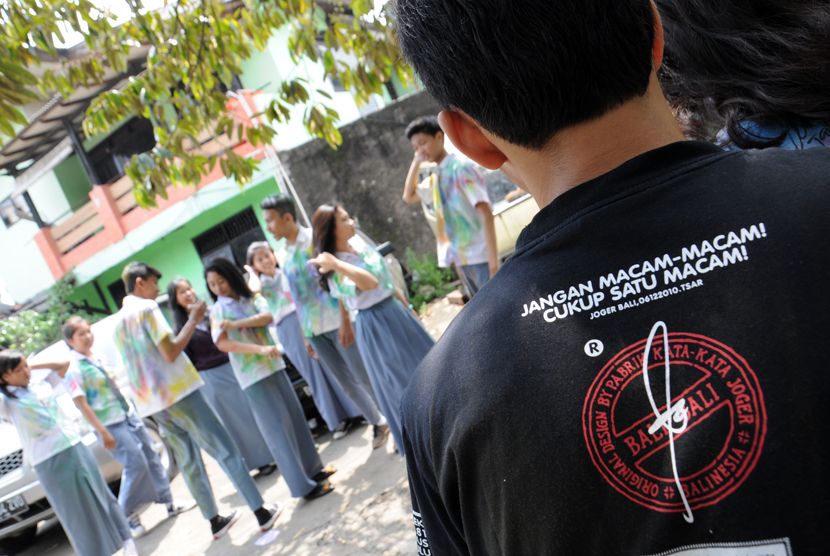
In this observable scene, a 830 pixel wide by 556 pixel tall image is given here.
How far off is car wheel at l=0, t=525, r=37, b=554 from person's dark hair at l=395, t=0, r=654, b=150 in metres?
6.60

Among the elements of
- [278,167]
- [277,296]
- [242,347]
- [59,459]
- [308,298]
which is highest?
[278,167]

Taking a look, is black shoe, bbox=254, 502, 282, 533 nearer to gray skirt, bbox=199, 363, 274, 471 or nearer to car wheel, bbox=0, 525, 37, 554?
gray skirt, bbox=199, 363, 274, 471

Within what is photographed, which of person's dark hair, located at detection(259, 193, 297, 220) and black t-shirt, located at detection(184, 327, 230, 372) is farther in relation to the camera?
black t-shirt, located at detection(184, 327, 230, 372)

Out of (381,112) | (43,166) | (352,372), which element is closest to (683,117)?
(352,372)

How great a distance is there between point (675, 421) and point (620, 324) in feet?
0.41

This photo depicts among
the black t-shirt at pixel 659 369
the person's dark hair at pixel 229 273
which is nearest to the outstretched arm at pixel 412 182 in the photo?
the person's dark hair at pixel 229 273

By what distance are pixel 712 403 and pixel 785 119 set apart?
81cm

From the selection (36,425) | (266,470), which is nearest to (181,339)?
(36,425)

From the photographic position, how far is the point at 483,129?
0.86 metres

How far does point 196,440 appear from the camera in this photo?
4484 millimetres

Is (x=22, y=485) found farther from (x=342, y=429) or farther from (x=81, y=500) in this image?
(x=342, y=429)

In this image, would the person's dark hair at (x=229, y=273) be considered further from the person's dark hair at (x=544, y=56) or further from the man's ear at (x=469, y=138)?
the person's dark hair at (x=544, y=56)

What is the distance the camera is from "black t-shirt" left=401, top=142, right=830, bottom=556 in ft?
2.01

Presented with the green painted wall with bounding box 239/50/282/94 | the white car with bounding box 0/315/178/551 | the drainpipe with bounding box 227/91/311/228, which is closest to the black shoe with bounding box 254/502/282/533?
the white car with bounding box 0/315/178/551
